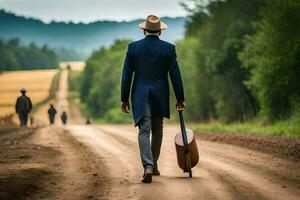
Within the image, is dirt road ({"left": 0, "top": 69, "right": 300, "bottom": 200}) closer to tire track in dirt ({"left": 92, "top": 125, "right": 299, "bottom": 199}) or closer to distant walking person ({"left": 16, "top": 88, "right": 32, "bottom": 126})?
tire track in dirt ({"left": 92, "top": 125, "right": 299, "bottom": 199})

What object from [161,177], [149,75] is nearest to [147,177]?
[161,177]

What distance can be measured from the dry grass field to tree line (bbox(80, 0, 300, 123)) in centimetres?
5427

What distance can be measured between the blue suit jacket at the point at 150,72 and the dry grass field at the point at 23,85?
318 feet

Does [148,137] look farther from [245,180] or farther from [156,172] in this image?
[245,180]

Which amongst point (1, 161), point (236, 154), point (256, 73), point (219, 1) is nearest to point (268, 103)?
point (256, 73)

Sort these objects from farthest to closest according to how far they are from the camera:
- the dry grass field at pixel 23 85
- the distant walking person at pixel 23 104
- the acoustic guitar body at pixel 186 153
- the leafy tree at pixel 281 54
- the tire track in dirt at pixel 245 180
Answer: the dry grass field at pixel 23 85
the distant walking person at pixel 23 104
the leafy tree at pixel 281 54
the acoustic guitar body at pixel 186 153
the tire track in dirt at pixel 245 180

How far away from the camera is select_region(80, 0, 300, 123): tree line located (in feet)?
97.3

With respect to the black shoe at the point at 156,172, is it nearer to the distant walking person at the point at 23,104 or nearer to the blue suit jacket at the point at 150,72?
the blue suit jacket at the point at 150,72

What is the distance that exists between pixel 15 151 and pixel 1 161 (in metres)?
2.64

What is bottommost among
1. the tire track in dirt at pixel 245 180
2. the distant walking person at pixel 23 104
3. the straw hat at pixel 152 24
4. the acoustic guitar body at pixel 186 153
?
the tire track in dirt at pixel 245 180

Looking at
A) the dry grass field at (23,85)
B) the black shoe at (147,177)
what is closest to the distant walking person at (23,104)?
the black shoe at (147,177)

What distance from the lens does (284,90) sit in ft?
100

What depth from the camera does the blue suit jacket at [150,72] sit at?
418 inches

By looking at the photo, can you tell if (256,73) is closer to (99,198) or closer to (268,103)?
(268,103)
